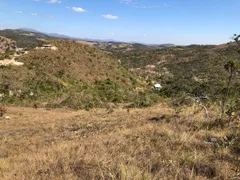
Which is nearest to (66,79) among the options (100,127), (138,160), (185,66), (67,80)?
(67,80)

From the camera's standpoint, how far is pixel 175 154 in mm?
4234

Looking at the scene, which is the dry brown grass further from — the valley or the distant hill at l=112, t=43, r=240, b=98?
the distant hill at l=112, t=43, r=240, b=98

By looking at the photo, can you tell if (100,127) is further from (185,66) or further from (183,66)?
(183,66)

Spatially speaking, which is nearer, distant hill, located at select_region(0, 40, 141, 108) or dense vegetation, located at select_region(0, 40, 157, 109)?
dense vegetation, located at select_region(0, 40, 157, 109)

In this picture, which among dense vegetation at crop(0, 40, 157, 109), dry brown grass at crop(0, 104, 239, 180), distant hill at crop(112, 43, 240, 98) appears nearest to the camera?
dry brown grass at crop(0, 104, 239, 180)

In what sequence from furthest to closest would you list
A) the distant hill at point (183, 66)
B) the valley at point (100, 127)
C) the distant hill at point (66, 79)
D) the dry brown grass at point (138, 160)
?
the distant hill at point (183, 66)
the distant hill at point (66, 79)
the valley at point (100, 127)
the dry brown grass at point (138, 160)

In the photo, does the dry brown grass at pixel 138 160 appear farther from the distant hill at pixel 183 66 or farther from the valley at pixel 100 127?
the distant hill at pixel 183 66

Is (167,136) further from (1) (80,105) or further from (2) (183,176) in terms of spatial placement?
(1) (80,105)

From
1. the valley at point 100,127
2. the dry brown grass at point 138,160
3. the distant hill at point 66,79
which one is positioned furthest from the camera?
the distant hill at point 66,79

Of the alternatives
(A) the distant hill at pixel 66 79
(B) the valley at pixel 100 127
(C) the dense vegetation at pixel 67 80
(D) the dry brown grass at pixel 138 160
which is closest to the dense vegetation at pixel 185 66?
(A) the distant hill at pixel 66 79

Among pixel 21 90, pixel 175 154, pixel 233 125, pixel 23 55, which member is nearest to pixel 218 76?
pixel 23 55

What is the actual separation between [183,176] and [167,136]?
199 cm

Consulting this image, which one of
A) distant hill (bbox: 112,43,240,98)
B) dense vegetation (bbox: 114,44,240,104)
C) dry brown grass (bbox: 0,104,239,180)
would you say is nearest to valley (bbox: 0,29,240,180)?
dry brown grass (bbox: 0,104,239,180)

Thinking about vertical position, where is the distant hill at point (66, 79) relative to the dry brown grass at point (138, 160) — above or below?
below
